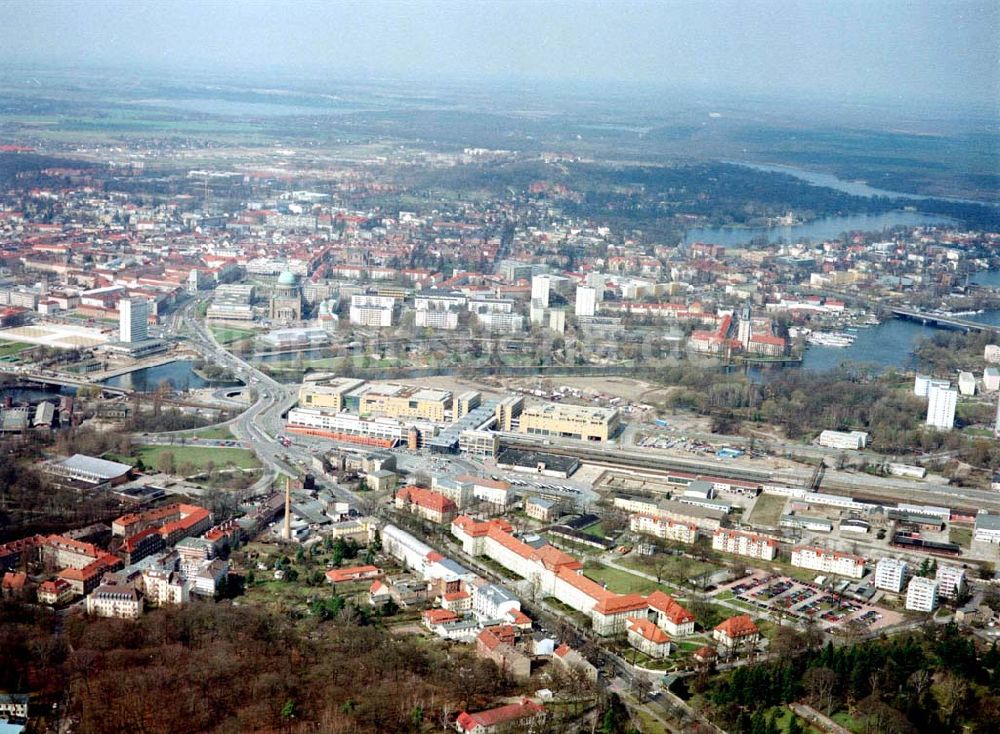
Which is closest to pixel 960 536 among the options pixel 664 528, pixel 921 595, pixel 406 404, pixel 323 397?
pixel 921 595

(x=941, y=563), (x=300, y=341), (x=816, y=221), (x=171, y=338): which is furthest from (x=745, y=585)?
(x=816, y=221)

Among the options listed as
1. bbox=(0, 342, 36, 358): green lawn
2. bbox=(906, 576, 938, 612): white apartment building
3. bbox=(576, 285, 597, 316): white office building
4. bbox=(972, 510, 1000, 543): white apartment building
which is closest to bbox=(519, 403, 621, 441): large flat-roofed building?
bbox=(972, 510, 1000, 543): white apartment building

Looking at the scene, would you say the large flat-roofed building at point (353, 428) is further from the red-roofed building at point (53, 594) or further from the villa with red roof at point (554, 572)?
the red-roofed building at point (53, 594)

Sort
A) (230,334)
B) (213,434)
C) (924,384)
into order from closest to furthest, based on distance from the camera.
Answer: (213,434), (924,384), (230,334)

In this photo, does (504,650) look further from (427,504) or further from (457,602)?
(427,504)

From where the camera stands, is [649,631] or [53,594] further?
[53,594]

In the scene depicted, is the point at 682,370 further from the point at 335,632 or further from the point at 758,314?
the point at 335,632

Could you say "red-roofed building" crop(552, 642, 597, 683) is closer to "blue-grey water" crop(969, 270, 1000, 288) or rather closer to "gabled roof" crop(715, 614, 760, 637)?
"gabled roof" crop(715, 614, 760, 637)
